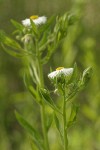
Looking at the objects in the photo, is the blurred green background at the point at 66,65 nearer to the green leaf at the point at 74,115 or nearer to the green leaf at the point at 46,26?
the green leaf at the point at 46,26

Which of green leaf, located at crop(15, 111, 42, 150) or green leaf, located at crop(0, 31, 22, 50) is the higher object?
green leaf, located at crop(0, 31, 22, 50)

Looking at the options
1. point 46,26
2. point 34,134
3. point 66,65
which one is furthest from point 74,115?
point 66,65

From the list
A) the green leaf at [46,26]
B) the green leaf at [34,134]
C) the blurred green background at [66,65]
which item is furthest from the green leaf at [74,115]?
the blurred green background at [66,65]

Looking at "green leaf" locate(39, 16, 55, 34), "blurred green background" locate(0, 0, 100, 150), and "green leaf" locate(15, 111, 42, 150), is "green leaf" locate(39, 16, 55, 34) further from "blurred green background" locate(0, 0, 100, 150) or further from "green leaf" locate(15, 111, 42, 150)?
"blurred green background" locate(0, 0, 100, 150)

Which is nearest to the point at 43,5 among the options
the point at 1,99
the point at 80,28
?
the point at 1,99

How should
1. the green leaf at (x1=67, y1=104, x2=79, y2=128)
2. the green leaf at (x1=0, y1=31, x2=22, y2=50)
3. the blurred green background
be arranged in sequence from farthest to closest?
the blurred green background, the green leaf at (x1=0, y1=31, x2=22, y2=50), the green leaf at (x1=67, y1=104, x2=79, y2=128)

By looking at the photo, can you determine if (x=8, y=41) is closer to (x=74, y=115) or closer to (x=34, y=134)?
(x=34, y=134)

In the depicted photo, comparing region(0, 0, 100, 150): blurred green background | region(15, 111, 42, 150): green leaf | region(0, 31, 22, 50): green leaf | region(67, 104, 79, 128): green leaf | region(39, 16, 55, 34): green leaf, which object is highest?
region(0, 0, 100, 150): blurred green background

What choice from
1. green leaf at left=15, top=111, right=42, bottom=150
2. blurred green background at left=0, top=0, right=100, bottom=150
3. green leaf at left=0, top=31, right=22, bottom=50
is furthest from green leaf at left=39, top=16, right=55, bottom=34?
blurred green background at left=0, top=0, right=100, bottom=150

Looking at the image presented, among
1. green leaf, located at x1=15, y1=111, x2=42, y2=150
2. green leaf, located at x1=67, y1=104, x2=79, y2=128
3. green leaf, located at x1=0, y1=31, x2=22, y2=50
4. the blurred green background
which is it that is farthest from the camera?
the blurred green background
